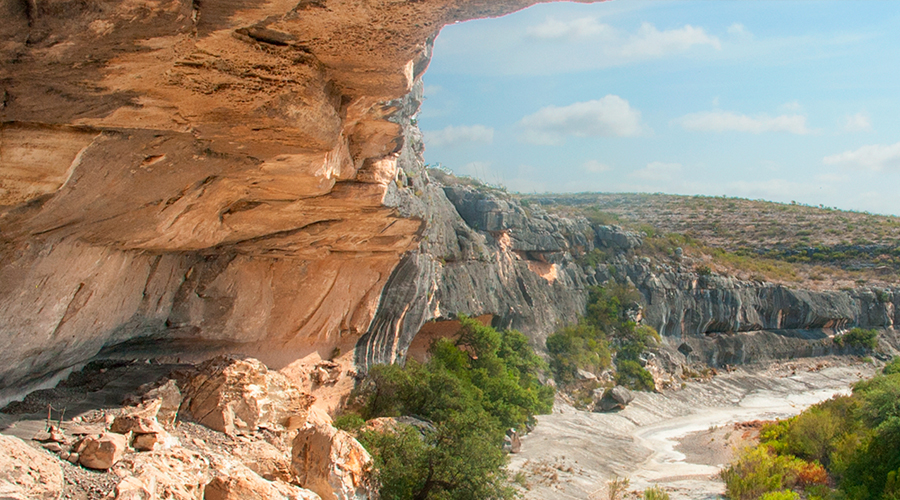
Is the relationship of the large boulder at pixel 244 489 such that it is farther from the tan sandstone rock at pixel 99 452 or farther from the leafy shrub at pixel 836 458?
the leafy shrub at pixel 836 458

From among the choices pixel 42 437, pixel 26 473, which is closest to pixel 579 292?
pixel 42 437

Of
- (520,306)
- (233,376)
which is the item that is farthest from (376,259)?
(520,306)

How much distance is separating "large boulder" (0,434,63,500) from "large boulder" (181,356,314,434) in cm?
405

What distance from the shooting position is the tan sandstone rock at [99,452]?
632 centimetres

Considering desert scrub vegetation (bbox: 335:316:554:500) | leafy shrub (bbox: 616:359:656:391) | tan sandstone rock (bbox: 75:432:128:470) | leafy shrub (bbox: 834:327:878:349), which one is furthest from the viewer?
leafy shrub (bbox: 834:327:878:349)

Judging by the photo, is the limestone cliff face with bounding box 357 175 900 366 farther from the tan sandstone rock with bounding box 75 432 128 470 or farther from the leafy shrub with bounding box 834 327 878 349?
the tan sandstone rock with bounding box 75 432 128 470

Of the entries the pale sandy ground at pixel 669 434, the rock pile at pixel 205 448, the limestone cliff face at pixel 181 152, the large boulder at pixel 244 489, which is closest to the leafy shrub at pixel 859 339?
the pale sandy ground at pixel 669 434

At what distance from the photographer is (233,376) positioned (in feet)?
35.3

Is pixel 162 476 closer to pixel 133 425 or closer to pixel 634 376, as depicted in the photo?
pixel 133 425

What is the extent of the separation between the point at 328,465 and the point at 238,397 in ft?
7.13

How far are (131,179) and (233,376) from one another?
466cm

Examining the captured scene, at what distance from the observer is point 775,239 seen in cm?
6575

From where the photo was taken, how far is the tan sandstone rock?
20.7ft

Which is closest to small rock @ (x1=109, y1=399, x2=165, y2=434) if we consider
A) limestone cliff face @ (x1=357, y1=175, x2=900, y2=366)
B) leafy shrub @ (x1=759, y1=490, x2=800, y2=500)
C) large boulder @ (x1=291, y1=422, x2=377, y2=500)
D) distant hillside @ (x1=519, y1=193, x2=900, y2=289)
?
large boulder @ (x1=291, y1=422, x2=377, y2=500)
